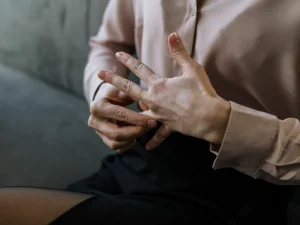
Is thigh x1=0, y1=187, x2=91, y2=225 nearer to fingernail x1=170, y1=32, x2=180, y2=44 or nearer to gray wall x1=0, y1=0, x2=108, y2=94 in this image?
fingernail x1=170, y1=32, x2=180, y2=44

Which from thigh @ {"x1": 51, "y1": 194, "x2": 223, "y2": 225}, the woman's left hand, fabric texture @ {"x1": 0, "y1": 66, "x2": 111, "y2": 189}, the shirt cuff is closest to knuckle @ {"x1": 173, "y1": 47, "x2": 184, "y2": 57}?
the woman's left hand

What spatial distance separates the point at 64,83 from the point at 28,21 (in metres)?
0.20

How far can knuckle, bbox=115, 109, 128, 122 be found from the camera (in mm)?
727

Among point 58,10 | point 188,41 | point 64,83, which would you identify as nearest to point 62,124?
point 64,83

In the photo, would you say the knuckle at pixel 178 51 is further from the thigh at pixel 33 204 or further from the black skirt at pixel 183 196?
the thigh at pixel 33 204

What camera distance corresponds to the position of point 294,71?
680 millimetres

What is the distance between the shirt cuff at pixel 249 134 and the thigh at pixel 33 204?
0.27 m

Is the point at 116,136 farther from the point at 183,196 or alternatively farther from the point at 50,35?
the point at 50,35

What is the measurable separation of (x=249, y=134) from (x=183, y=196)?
181mm

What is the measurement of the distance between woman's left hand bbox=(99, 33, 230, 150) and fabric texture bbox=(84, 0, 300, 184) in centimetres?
→ 2

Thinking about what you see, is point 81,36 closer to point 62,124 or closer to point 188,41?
point 62,124

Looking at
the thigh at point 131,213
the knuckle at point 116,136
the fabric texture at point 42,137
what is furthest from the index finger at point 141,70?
the fabric texture at point 42,137

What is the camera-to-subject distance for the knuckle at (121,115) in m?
0.73

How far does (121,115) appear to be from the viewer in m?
0.73
